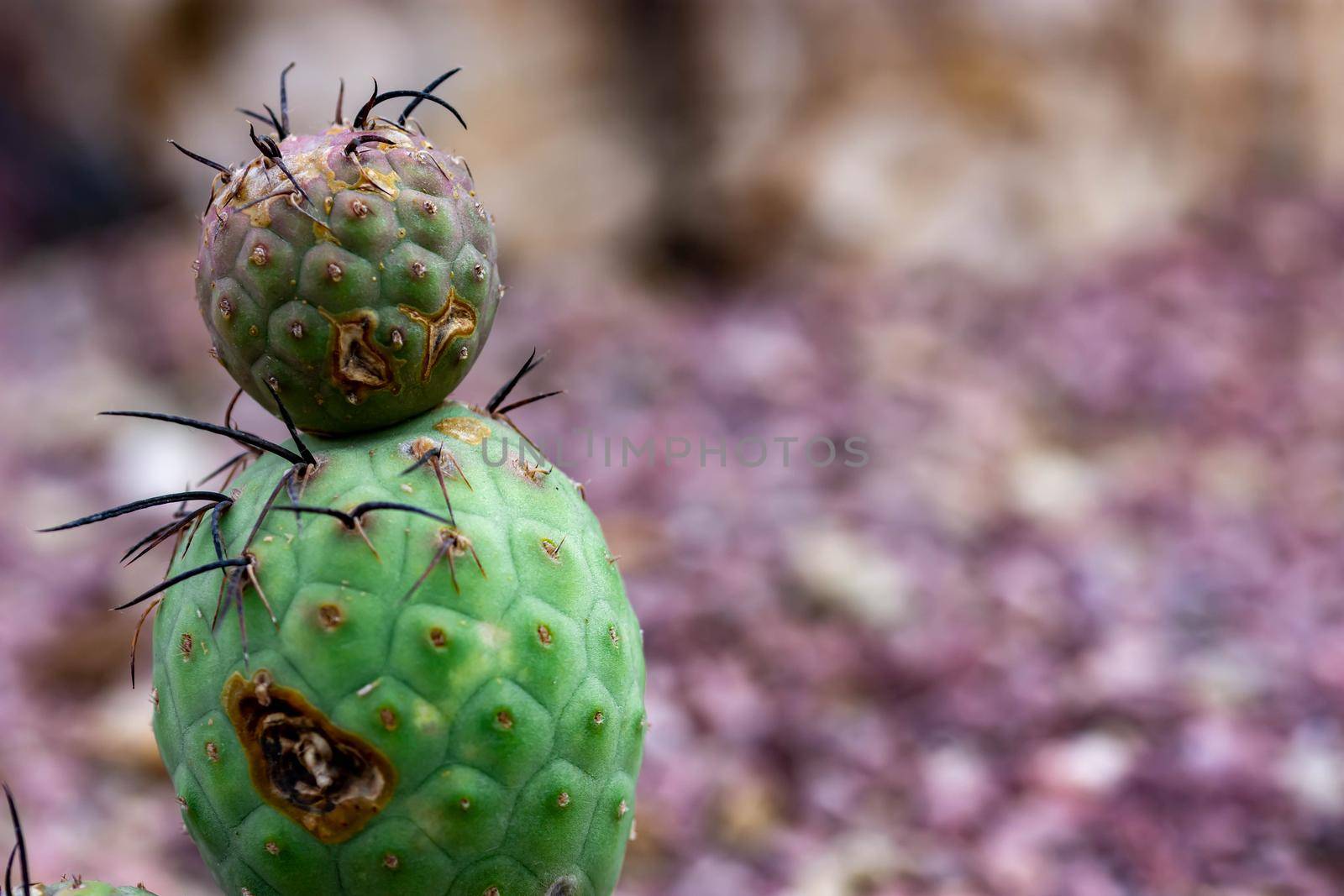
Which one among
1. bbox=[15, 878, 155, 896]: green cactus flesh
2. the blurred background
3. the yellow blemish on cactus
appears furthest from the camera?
the blurred background

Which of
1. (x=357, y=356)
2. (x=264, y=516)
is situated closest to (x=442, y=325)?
(x=357, y=356)

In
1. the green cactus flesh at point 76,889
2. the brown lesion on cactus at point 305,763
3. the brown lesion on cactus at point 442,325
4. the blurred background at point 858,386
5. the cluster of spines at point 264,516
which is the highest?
the blurred background at point 858,386

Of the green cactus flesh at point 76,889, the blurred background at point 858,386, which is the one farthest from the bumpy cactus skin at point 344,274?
the blurred background at point 858,386

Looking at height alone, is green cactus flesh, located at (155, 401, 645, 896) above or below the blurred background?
below

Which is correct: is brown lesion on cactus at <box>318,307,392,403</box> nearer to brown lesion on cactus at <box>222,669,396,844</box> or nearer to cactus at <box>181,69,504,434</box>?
cactus at <box>181,69,504,434</box>

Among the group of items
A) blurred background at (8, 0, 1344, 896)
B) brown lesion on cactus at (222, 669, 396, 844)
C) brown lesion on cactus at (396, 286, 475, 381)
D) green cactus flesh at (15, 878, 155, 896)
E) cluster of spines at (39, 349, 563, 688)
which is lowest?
green cactus flesh at (15, 878, 155, 896)

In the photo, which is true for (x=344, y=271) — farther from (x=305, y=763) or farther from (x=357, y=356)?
(x=305, y=763)

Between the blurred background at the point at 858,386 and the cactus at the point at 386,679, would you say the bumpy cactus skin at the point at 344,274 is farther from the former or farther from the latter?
the blurred background at the point at 858,386

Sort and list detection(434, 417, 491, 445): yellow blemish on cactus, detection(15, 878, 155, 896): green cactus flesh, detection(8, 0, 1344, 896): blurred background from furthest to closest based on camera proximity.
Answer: detection(8, 0, 1344, 896): blurred background → detection(434, 417, 491, 445): yellow blemish on cactus → detection(15, 878, 155, 896): green cactus flesh

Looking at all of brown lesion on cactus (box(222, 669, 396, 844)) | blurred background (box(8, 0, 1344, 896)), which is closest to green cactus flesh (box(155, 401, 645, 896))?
brown lesion on cactus (box(222, 669, 396, 844))
